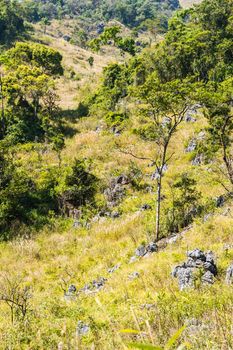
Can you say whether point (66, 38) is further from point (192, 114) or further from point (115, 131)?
point (192, 114)

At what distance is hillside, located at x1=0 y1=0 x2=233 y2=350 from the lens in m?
4.45

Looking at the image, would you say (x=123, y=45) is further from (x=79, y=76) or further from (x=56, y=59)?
(x=56, y=59)

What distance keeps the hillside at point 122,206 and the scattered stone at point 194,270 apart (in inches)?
1.0

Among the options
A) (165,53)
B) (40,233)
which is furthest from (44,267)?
(165,53)

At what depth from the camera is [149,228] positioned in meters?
12.9

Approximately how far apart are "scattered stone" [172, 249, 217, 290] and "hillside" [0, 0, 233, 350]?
3cm

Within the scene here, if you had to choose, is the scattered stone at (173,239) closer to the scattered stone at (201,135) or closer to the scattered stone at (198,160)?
the scattered stone at (198,160)

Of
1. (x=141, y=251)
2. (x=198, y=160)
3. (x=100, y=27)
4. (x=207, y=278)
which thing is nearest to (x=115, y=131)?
(x=198, y=160)

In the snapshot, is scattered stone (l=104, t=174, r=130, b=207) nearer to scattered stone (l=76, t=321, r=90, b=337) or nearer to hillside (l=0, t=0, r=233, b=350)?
hillside (l=0, t=0, r=233, b=350)

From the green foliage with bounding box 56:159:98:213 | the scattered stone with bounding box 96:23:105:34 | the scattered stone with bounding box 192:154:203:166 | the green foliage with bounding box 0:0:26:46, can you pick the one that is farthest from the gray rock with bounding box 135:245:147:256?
the scattered stone with bounding box 96:23:105:34

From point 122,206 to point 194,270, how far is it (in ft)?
32.1

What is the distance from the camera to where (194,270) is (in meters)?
6.94

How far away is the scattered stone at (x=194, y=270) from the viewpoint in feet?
21.7

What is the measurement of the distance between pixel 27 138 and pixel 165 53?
16700mm
